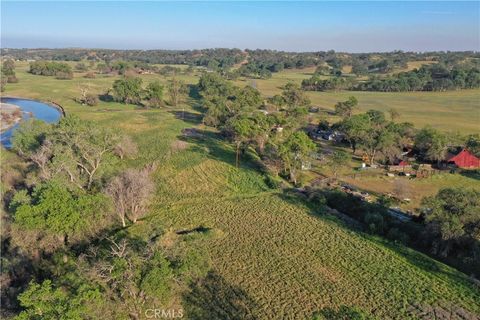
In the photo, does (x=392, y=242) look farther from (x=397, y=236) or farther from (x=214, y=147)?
(x=214, y=147)

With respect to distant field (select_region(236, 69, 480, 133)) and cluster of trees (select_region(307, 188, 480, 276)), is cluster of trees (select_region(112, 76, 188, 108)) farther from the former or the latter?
cluster of trees (select_region(307, 188, 480, 276))

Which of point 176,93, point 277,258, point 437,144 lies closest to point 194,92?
point 176,93

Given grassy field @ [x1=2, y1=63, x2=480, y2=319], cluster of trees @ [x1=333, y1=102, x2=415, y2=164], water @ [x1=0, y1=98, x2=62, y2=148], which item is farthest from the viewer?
water @ [x1=0, y1=98, x2=62, y2=148]

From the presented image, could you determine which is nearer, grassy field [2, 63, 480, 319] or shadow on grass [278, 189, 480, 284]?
grassy field [2, 63, 480, 319]

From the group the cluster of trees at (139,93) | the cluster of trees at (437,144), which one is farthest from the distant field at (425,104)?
the cluster of trees at (139,93)

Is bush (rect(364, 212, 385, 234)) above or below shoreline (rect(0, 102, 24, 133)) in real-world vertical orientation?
below

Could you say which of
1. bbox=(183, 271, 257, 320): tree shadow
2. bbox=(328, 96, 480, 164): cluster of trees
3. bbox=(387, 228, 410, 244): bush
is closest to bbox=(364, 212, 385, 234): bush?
bbox=(387, 228, 410, 244): bush

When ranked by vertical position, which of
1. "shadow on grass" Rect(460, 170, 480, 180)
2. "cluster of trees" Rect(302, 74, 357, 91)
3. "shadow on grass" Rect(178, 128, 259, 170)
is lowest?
"shadow on grass" Rect(460, 170, 480, 180)
